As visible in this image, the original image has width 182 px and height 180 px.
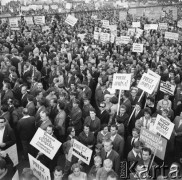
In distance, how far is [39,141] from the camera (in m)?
6.15

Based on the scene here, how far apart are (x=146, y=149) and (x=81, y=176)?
137cm

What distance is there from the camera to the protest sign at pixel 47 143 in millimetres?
5891

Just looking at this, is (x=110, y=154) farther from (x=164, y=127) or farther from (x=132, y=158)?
(x=164, y=127)

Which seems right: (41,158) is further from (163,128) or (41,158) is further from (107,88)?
(107,88)

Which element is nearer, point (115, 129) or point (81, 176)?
point (81, 176)

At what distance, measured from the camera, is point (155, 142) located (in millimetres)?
6188

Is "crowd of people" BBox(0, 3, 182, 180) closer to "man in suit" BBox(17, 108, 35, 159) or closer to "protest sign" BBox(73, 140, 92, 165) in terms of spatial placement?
"man in suit" BBox(17, 108, 35, 159)

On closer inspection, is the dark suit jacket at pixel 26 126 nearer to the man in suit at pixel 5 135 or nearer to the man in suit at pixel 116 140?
the man in suit at pixel 5 135

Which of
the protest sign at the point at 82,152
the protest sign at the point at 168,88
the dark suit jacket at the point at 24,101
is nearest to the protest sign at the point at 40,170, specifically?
the protest sign at the point at 82,152

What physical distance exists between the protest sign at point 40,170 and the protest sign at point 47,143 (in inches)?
16.4

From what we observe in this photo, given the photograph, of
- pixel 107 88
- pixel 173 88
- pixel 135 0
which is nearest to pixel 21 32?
pixel 107 88

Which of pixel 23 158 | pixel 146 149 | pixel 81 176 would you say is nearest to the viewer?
pixel 81 176

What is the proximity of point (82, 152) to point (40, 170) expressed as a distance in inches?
36.9

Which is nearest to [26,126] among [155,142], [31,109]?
[31,109]
